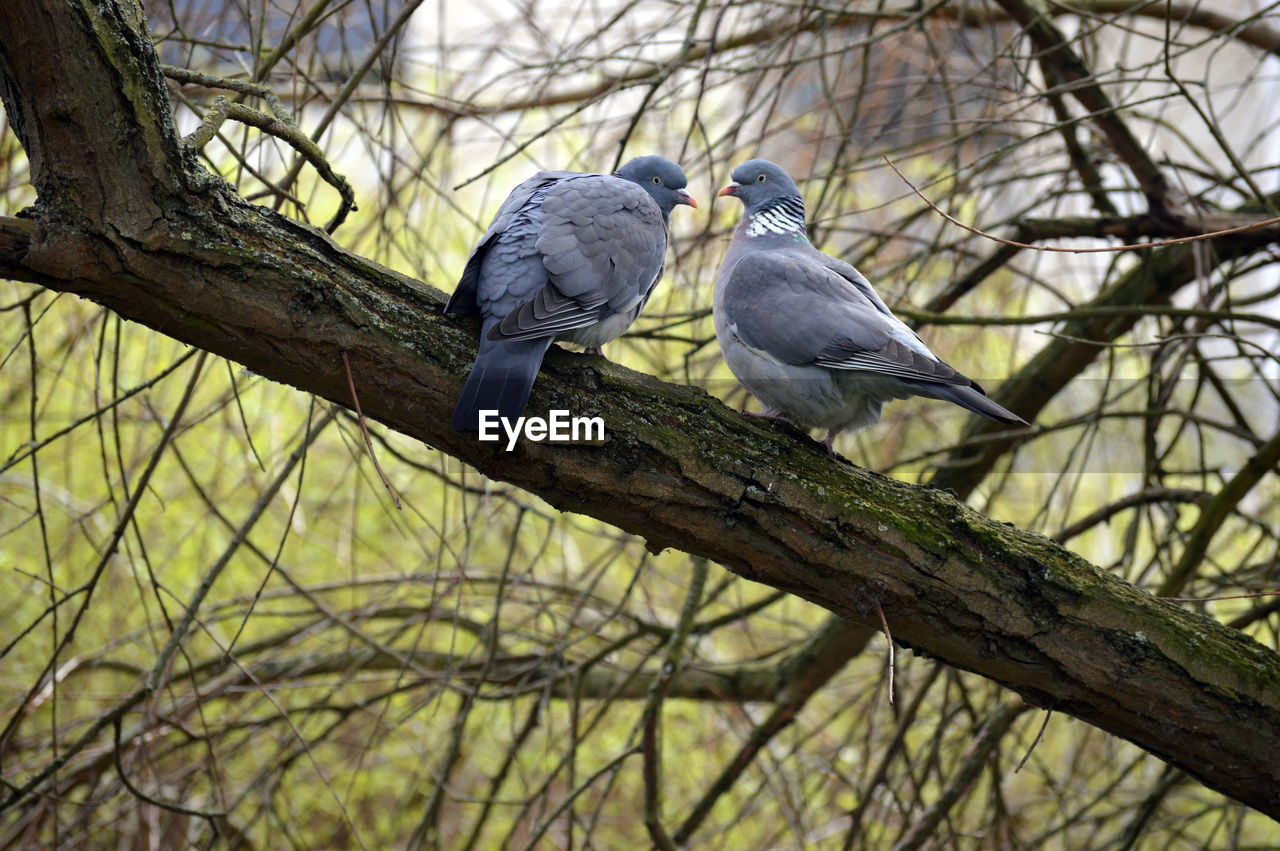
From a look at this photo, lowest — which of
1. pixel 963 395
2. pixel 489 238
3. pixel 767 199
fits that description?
pixel 963 395

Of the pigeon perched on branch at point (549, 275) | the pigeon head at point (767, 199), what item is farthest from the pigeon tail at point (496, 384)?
the pigeon head at point (767, 199)

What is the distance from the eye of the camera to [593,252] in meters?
2.43

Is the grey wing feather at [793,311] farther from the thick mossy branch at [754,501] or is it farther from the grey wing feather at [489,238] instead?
the grey wing feather at [489,238]

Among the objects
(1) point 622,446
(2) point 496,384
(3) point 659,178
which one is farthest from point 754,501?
(3) point 659,178

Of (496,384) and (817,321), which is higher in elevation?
(817,321)

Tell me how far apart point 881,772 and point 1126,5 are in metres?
2.94

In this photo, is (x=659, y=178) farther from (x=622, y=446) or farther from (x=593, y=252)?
(x=622, y=446)

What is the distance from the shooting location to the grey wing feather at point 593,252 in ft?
7.20

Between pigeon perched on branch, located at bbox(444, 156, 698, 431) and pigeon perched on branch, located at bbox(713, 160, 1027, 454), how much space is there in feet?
0.89

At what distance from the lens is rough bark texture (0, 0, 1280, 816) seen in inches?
64.5

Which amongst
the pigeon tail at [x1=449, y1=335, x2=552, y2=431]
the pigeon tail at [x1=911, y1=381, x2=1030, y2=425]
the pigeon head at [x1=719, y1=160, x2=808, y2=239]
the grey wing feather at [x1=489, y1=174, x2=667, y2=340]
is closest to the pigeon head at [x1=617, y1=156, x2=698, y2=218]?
the pigeon head at [x1=719, y1=160, x2=808, y2=239]

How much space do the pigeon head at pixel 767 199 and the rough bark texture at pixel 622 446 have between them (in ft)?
3.24

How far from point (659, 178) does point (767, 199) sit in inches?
13.8

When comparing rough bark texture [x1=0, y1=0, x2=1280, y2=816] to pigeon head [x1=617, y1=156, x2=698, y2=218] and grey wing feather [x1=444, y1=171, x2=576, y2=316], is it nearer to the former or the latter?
grey wing feather [x1=444, y1=171, x2=576, y2=316]
